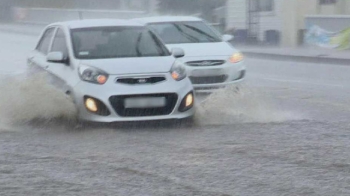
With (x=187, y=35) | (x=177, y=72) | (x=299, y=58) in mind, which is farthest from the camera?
(x=299, y=58)

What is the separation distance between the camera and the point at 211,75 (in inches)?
601

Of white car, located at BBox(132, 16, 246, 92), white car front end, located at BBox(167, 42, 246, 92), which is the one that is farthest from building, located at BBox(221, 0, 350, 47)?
white car front end, located at BBox(167, 42, 246, 92)

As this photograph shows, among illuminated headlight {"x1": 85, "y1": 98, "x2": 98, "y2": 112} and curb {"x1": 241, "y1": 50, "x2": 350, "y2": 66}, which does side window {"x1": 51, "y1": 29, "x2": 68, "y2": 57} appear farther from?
curb {"x1": 241, "y1": 50, "x2": 350, "y2": 66}

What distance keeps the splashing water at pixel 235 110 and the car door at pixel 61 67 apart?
171cm

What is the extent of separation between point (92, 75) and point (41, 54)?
2.26 metres

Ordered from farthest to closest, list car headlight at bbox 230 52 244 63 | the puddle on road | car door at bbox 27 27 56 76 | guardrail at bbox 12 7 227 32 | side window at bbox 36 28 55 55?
1. guardrail at bbox 12 7 227 32
2. car headlight at bbox 230 52 244 63
3. side window at bbox 36 28 55 55
4. car door at bbox 27 27 56 76
5. the puddle on road

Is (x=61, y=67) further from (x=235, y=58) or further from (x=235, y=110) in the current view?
(x=235, y=58)

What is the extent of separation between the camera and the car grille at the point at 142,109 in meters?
11.1

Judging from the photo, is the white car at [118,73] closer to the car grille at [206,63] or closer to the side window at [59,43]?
the side window at [59,43]

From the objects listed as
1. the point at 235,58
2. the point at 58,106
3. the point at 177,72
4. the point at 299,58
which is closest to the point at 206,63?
the point at 235,58

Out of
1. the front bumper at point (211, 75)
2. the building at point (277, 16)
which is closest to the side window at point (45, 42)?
the front bumper at point (211, 75)

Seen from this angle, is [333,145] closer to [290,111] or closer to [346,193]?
[346,193]

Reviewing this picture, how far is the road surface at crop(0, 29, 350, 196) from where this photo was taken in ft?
26.0

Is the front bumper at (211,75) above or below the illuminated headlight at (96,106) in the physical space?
below
